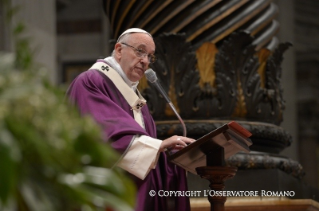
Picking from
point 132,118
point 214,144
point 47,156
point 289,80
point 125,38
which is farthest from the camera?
point 289,80

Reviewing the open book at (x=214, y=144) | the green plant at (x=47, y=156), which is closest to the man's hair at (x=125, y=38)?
the open book at (x=214, y=144)

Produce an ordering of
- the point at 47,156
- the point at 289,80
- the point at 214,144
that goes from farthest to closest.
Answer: the point at 289,80, the point at 214,144, the point at 47,156

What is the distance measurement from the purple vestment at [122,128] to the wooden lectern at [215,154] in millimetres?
211

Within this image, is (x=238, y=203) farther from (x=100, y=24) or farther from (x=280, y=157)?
(x=100, y=24)

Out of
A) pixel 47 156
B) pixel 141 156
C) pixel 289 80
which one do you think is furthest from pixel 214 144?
pixel 289 80

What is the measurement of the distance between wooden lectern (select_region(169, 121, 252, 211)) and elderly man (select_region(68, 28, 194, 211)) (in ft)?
0.27

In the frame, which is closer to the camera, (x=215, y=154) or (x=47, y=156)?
(x=47, y=156)

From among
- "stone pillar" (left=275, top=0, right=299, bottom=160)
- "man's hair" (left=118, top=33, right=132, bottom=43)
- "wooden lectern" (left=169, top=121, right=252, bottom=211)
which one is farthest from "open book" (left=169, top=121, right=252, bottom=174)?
"stone pillar" (left=275, top=0, right=299, bottom=160)

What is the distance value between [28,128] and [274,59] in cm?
515

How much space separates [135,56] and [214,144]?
27.5 inches

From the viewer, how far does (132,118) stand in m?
4.12

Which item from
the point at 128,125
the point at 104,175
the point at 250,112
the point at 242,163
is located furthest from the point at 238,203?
the point at 104,175

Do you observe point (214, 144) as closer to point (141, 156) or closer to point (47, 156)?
point (141, 156)

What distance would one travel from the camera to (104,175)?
1195mm
